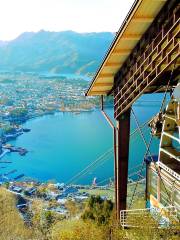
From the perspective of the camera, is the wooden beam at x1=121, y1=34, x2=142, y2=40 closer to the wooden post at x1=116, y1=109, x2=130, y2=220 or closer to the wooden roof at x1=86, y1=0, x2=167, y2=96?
the wooden roof at x1=86, y1=0, x2=167, y2=96

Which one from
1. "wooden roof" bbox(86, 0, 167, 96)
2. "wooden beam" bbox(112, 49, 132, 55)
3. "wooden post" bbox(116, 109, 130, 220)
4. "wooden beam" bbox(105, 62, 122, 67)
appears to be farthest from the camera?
"wooden post" bbox(116, 109, 130, 220)

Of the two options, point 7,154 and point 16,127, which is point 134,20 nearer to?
point 7,154

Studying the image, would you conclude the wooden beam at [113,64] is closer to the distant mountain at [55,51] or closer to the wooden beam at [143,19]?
the wooden beam at [143,19]

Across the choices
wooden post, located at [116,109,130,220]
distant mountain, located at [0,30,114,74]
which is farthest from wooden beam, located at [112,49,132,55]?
distant mountain, located at [0,30,114,74]

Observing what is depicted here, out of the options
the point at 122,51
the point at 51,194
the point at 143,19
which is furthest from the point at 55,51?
the point at 143,19

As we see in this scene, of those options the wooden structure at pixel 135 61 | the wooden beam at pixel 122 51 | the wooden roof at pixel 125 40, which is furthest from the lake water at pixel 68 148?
the wooden beam at pixel 122 51

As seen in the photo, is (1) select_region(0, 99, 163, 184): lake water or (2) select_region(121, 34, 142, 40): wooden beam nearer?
(2) select_region(121, 34, 142, 40): wooden beam
